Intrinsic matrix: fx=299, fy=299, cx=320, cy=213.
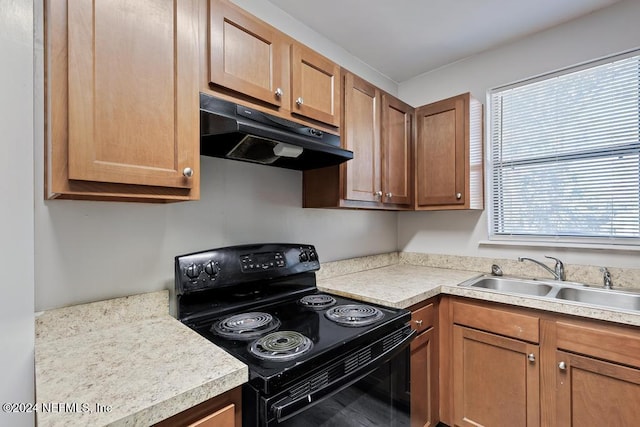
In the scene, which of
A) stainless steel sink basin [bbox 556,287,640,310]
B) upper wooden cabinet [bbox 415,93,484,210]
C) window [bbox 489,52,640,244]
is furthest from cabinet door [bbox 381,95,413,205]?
stainless steel sink basin [bbox 556,287,640,310]

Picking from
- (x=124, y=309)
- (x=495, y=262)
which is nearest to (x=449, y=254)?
(x=495, y=262)

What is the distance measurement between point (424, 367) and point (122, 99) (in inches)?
74.9

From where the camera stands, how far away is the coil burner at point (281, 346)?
0.96 m

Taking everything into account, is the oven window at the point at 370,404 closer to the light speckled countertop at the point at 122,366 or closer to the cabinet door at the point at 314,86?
the light speckled countertop at the point at 122,366

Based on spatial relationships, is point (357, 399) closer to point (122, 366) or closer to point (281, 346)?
point (281, 346)

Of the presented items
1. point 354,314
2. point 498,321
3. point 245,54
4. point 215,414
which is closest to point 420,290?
point 498,321

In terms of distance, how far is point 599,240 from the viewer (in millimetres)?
A: 1819

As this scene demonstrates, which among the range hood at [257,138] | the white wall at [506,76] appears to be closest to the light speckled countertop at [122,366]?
the range hood at [257,138]

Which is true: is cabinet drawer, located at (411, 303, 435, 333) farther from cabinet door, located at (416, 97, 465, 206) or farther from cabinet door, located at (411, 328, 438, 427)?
cabinet door, located at (416, 97, 465, 206)

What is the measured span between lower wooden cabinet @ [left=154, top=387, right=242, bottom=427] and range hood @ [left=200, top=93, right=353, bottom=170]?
2.81ft

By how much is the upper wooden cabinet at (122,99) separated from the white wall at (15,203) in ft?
0.17

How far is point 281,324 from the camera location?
1.27m

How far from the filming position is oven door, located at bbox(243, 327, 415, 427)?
2.80 ft

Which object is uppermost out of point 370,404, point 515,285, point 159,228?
point 159,228
